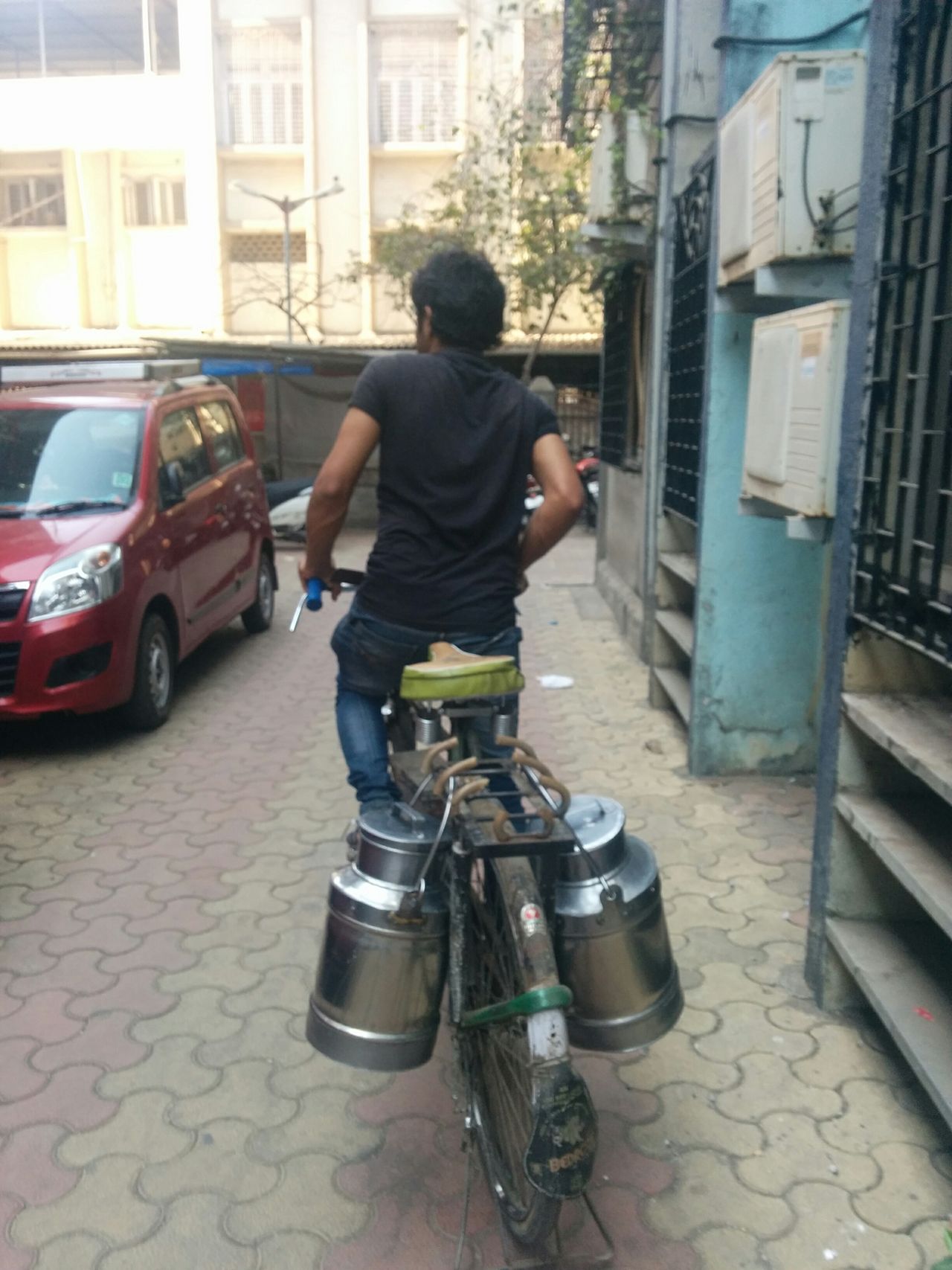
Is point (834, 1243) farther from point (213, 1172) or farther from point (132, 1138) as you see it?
point (132, 1138)

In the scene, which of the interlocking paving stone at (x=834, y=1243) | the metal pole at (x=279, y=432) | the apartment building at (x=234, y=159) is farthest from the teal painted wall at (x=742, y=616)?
the apartment building at (x=234, y=159)

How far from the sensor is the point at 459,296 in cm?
292

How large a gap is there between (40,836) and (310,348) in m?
13.3

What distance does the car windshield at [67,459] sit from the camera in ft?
20.4

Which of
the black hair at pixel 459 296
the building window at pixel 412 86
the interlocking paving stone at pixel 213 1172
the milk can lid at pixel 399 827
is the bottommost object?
the interlocking paving stone at pixel 213 1172

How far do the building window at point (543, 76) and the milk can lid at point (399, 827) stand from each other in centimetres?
1094

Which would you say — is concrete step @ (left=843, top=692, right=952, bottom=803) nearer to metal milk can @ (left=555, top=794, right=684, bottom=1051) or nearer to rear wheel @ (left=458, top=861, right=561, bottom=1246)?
metal milk can @ (left=555, top=794, right=684, bottom=1051)

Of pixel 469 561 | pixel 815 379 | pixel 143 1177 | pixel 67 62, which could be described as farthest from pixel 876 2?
pixel 67 62

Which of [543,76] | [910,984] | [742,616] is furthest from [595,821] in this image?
[543,76]

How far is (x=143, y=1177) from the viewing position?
264 centimetres

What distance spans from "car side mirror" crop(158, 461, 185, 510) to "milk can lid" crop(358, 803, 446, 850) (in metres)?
4.45

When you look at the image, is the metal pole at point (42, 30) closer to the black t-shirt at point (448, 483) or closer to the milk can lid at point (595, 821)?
the black t-shirt at point (448, 483)

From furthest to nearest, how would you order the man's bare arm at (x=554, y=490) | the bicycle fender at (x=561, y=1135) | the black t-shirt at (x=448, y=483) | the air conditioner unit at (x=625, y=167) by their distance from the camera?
the air conditioner unit at (x=625, y=167) < the man's bare arm at (x=554, y=490) < the black t-shirt at (x=448, y=483) < the bicycle fender at (x=561, y=1135)

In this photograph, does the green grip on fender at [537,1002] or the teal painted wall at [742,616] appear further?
the teal painted wall at [742,616]
